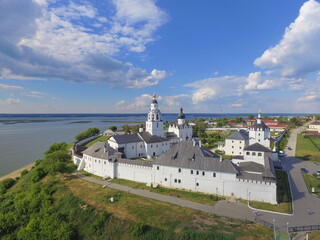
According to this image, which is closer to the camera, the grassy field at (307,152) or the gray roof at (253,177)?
the gray roof at (253,177)

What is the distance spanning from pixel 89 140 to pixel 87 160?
31.5m

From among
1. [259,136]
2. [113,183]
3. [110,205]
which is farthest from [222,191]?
[259,136]

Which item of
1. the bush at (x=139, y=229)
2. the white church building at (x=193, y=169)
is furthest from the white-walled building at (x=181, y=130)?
the bush at (x=139, y=229)

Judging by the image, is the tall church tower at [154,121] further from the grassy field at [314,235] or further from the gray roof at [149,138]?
the grassy field at [314,235]

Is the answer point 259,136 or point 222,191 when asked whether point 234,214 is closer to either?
point 222,191

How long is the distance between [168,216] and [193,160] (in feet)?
28.5

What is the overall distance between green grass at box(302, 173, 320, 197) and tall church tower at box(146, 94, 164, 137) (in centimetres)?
2885

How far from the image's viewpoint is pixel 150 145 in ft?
137

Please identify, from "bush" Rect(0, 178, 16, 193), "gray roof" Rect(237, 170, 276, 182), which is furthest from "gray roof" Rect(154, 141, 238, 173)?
"bush" Rect(0, 178, 16, 193)

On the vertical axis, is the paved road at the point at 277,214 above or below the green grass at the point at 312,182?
below

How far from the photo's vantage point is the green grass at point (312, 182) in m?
25.2

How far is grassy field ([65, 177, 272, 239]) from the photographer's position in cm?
1653

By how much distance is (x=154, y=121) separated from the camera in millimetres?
45031

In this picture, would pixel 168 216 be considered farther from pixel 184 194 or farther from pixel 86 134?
pixel 86 134
